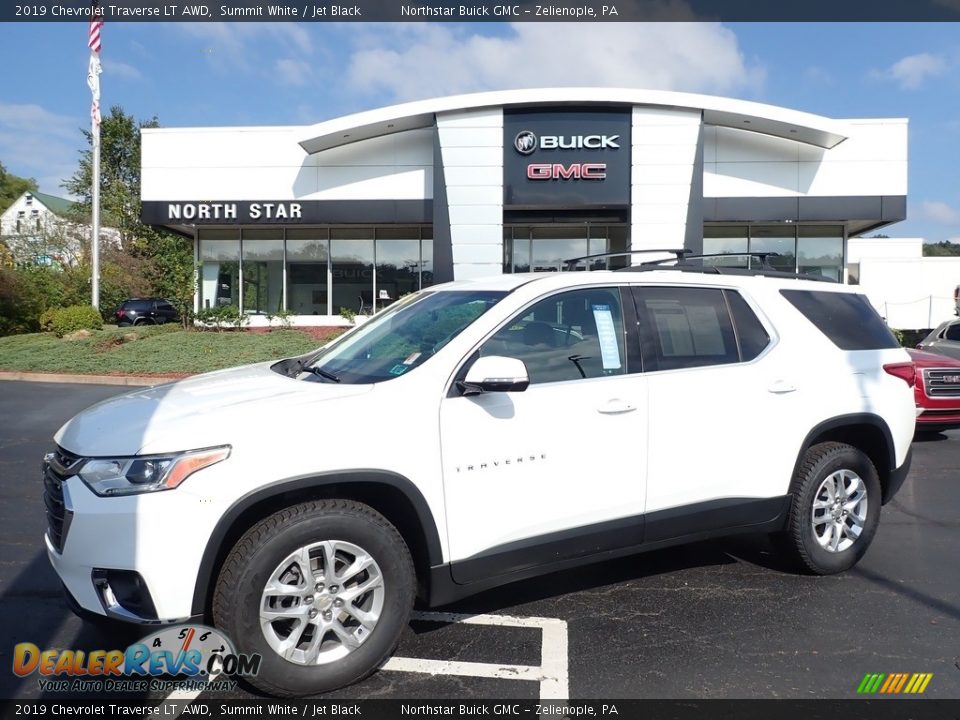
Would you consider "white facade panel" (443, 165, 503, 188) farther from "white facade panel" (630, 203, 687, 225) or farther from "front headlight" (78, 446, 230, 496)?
"front headlight" (78, 446, 230, 496)

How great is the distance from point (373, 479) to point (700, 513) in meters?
1.89

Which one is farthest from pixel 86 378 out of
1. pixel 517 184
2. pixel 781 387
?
pixel 781 387

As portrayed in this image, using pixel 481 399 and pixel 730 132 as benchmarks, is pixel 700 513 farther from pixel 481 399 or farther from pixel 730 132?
pixel 730 132

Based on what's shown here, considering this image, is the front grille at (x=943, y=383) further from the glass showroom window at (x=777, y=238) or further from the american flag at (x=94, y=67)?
the american flag at (x=94, y=67)

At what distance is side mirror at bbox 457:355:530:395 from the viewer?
128 inches

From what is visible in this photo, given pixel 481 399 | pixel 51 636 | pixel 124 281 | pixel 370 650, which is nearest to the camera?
pixel 370 650

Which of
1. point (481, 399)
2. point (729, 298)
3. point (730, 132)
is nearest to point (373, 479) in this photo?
point (481, 399)

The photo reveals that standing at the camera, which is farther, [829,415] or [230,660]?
[829,415]

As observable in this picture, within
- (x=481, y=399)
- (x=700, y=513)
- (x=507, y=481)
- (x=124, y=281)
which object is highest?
(x=124, y=281)

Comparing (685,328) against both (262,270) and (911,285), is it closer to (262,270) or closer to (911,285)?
(262,270)

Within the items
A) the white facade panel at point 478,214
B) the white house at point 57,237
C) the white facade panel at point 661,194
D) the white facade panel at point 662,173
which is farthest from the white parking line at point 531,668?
the white house at point 57,237

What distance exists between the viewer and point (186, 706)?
123 inches

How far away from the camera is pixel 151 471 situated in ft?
9.53

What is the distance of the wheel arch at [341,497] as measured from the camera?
291 centimetres
